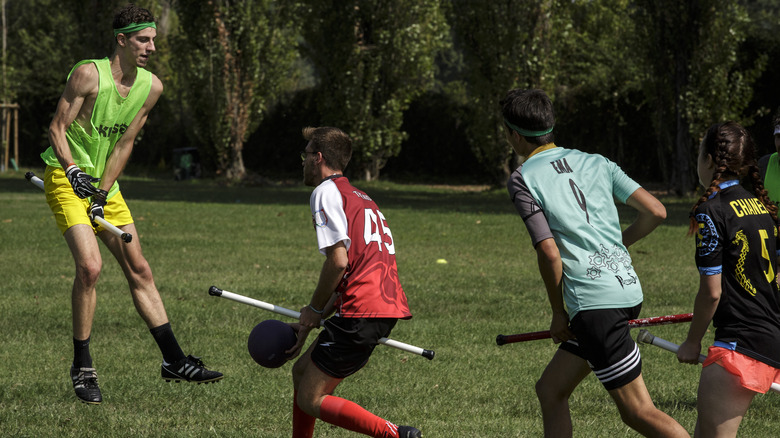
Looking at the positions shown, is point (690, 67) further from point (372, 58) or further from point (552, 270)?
point (552, 270)

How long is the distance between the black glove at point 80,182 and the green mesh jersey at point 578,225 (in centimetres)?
275

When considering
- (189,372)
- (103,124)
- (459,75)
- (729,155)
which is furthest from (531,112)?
(459,75)

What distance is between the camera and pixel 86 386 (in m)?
5.74

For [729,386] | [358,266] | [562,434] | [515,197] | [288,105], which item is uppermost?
[515,197]

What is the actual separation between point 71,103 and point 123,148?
1.67ft

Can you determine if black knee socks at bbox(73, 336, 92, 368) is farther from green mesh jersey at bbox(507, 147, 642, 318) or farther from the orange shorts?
the orange shorts

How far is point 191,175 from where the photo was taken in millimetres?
37438

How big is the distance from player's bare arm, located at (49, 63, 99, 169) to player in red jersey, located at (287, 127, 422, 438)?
208cm

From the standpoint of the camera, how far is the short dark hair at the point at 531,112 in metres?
4.09

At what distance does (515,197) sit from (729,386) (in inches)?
46.6

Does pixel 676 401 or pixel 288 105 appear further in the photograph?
pixel 288 105

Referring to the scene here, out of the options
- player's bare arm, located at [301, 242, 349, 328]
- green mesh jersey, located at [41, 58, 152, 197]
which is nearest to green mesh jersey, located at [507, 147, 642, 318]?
player's bare arm, located at [301, 242, 349, 328]

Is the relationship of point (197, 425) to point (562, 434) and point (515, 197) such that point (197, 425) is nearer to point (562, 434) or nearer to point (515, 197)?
point (562, 434)

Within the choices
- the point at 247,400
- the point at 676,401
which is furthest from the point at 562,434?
the point at 247,400
